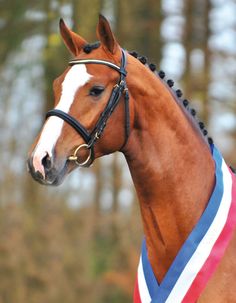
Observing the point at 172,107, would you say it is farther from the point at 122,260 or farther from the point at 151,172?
the point at 122,260

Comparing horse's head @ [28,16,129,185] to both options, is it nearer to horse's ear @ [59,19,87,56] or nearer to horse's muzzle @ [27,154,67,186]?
horse's muzzle @ [27,154,67,186]

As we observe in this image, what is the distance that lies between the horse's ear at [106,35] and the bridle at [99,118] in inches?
4.4

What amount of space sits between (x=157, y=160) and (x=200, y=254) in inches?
25.0

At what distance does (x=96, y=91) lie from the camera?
4.23m

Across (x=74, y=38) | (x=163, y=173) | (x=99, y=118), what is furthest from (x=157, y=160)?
(x=74, y=38)

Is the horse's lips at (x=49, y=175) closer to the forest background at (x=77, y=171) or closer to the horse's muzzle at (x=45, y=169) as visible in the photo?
the horse's muzzle at (x=45, y=169)

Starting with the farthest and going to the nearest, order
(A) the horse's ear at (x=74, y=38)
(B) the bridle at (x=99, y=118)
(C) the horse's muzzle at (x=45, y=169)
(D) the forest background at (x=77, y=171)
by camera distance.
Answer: (D) the forest background at (x=77, y=171) < (A) the horse's ear at (x=74, y=38) < (B) the bridle at (x=99, y=118) < (C) the horse's muzzle at (x=45, y=169)

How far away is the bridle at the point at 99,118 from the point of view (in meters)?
4.12

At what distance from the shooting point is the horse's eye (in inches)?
166

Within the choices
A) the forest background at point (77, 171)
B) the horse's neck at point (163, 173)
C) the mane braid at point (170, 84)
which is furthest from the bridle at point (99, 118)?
the forest background at point (77, 171)

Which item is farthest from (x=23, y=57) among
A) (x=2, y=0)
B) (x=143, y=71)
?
(x=143, y=71)

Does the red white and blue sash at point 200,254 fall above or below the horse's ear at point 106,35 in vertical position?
below

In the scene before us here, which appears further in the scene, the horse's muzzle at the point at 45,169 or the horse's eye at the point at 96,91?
the horse's eye at the point at 96,91

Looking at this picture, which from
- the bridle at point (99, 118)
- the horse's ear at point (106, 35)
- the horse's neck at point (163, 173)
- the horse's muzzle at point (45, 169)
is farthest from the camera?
the horse's neck at point (163, 173)
